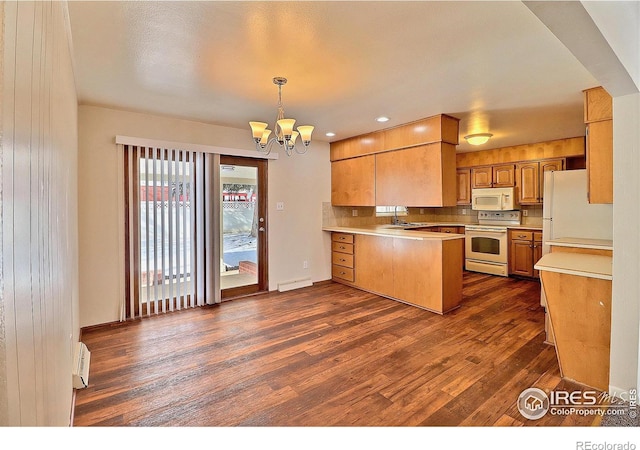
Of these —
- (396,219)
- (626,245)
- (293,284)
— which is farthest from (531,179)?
(293,284)

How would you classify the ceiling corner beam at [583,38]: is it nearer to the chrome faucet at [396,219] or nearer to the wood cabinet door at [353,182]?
the wood cabinet door at [353,182]

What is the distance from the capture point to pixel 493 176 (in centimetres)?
567

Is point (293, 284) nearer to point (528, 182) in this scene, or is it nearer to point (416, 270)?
point (416, 270)

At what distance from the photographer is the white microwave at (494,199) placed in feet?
17.5

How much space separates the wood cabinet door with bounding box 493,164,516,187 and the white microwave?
0.56 feet

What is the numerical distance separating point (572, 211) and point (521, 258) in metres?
1.92

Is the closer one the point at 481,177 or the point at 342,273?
the point at 342,273

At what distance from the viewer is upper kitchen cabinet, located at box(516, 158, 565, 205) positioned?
5018mm

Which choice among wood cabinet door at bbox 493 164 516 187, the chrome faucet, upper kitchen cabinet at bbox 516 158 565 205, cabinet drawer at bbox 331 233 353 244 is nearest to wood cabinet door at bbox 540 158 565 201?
upper kitchen cabinet at bbox 516 158 565 205

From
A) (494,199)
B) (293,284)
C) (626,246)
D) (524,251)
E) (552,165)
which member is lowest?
(293,284)

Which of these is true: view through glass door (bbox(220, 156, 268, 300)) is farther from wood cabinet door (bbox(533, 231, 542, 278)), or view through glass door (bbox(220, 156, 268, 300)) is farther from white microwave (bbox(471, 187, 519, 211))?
wood cabinet door (bbox(533, 231, 542, 278))

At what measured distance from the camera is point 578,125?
392 centimetres

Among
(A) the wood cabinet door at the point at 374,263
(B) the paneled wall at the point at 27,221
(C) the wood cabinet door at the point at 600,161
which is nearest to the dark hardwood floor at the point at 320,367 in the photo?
(A) the wood cabinet door at the point at 374,263
